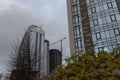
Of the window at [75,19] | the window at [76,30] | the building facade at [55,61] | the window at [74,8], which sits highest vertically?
the window at [74,8]

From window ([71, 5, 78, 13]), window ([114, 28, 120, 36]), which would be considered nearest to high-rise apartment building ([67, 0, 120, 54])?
window ([114, 28, 120, 36])

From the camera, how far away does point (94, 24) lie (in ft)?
118

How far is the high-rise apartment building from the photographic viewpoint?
33719 millimetres

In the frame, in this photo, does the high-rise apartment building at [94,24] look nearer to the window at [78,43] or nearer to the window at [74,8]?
the window at [78,43]

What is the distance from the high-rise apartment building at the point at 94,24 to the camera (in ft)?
111

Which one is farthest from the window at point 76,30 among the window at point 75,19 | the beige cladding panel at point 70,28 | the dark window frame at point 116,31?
the dark window frame at point 116,31

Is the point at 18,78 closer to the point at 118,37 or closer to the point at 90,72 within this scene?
the point at 90,72

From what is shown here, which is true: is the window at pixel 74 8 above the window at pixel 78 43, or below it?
above

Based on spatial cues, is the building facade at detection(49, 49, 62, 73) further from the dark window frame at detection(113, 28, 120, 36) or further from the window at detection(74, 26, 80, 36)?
the dark window frame at detection(113, 28, 120, 36)

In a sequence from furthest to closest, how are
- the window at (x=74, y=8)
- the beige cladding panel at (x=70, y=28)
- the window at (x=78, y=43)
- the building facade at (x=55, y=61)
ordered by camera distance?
the window at (x=74, y=8)
the beige cladding panel at (x=70, y=28)
the window at (x=78, y=43)
the building facade at (x=55, y=61)

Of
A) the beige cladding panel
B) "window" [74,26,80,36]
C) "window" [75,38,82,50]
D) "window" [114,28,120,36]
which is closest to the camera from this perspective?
"window" [114,28,120,36]

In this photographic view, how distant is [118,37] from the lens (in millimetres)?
32969

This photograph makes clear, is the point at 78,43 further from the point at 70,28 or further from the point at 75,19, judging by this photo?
the point at 75,19

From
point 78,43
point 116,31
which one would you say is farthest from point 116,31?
point 78,43
